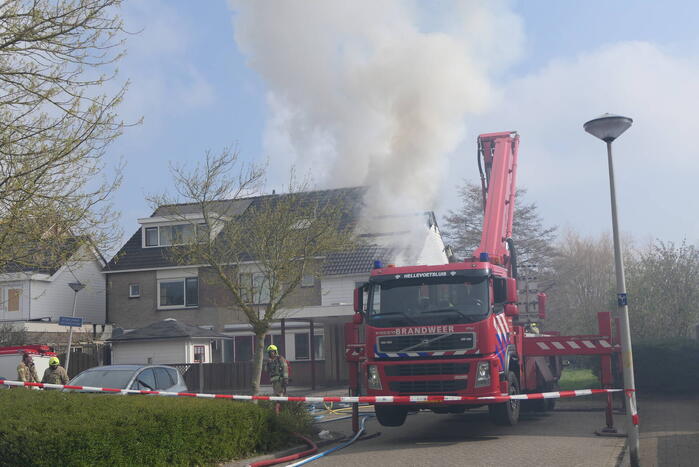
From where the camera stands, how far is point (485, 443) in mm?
12922

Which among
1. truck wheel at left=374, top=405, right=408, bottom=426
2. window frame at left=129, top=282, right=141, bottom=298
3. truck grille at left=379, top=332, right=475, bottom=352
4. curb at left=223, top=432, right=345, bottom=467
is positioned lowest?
curb at left=223, top=432, right=345, bottom=467

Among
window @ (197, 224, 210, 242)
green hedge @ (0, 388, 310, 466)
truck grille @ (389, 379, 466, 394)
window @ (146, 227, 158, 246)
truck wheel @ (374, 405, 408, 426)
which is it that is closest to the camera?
green hedge @ (0, 388, 310, 466)

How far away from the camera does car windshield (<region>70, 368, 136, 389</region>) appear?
1404cm

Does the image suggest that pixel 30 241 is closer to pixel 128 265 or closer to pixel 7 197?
pixel 7 197

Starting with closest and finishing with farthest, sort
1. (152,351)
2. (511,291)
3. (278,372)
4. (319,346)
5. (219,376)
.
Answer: (511,291)
(278,372)
(219,376)
(152,351)
(319,346)

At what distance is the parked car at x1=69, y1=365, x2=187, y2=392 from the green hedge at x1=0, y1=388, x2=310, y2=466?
269 cm

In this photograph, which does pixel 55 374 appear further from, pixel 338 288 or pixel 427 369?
pixel 338 288

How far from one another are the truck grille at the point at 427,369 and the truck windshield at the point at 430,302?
2.32ft

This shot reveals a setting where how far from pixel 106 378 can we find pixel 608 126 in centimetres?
949

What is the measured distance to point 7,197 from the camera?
10.5m

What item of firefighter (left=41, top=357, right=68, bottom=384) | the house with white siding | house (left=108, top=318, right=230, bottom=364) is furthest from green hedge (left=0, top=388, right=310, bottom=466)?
the house with white siding

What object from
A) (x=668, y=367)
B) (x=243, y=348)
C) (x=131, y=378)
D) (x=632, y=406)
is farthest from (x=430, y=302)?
(x=243, y=348)

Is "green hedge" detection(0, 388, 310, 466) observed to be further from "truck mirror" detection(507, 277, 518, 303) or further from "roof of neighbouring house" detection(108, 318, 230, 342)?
"roof of neighbouring house" detection(108, 318, 230, 342)

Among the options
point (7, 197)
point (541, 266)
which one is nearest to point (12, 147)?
point (7, 197)
